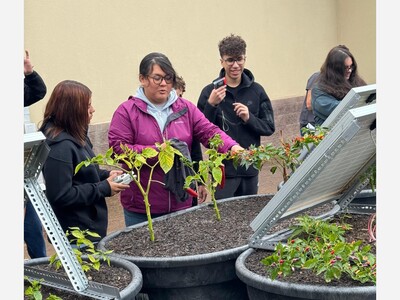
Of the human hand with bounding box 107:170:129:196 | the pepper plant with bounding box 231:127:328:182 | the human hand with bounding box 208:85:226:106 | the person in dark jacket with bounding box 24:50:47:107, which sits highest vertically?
the person in dark jacket with bounding box 24:50:47:107

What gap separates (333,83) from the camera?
6.50 m

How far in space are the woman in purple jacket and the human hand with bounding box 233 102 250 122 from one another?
0.76m

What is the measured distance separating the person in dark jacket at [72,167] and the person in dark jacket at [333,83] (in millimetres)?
2246

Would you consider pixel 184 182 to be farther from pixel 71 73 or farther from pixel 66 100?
pixel 71 73

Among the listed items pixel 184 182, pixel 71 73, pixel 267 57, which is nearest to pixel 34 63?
pixel 71 73

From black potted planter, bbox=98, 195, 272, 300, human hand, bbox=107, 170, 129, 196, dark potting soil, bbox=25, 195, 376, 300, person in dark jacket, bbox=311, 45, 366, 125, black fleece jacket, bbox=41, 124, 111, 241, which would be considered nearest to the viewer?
dark potting soil, bbox=25, 195, 376, 300

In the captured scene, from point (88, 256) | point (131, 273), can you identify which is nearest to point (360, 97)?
point (131, 273)

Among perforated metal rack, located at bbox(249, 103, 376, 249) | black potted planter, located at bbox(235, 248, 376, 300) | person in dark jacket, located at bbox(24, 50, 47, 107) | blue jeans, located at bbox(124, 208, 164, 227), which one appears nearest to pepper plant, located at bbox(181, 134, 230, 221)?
blue jeans, located at bbox(124, 208, 164, 227)

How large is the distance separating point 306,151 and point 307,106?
2601 mm

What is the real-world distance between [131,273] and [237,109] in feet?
7.92

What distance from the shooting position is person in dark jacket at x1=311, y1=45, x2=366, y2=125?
6.42m

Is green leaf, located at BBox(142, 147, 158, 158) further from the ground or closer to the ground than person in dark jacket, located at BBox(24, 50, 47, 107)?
closer to the ground

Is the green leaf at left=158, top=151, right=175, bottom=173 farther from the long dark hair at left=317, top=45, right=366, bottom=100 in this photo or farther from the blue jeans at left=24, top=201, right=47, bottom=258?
the long dark hair at left=317, top=45, right=366, bottom=100

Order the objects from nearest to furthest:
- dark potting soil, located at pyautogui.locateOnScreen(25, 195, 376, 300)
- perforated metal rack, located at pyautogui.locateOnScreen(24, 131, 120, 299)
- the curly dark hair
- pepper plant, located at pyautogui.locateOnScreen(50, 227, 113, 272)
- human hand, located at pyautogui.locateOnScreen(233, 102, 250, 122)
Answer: perforated metal rack, located at pyautogui.locateOnScreen(24, 131, 120, 299), pepper plant, located at pyautogui.locateOnScreen(50, 227, 113, 272), dark potting soil, located at pyautogui.locateOnScreen(25, 195, 376, 300), human hand, located at pyautogui.locateOnScreen(233, 102, 250, 122), the curly dark hair
